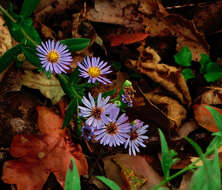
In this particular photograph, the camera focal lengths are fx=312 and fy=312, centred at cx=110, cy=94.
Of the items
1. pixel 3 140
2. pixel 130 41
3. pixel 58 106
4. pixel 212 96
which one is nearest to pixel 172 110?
pixel 212 96

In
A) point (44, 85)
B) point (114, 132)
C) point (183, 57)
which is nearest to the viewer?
point (114, 132)

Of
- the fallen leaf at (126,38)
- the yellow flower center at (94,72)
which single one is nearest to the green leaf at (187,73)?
the fallen leaf at (126,38)

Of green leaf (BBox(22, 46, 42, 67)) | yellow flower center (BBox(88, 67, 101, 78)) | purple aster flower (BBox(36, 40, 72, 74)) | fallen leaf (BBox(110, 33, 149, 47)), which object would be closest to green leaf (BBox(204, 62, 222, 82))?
fallen leaf (BBox(110, 33, 149, 47))

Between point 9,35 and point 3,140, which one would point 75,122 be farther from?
point 9,35

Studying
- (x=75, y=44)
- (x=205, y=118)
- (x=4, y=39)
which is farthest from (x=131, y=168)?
(x=4, y=39)

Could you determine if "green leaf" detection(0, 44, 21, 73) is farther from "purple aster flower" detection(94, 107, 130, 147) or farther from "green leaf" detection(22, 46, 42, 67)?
"purple aster flower" detection(94, 107, 130, 147)

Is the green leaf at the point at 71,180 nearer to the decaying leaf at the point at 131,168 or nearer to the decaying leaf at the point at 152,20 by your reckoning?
the decaying leaf at the point at 131,168

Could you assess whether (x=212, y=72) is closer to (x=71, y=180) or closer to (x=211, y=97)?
(x=211, y=97)
